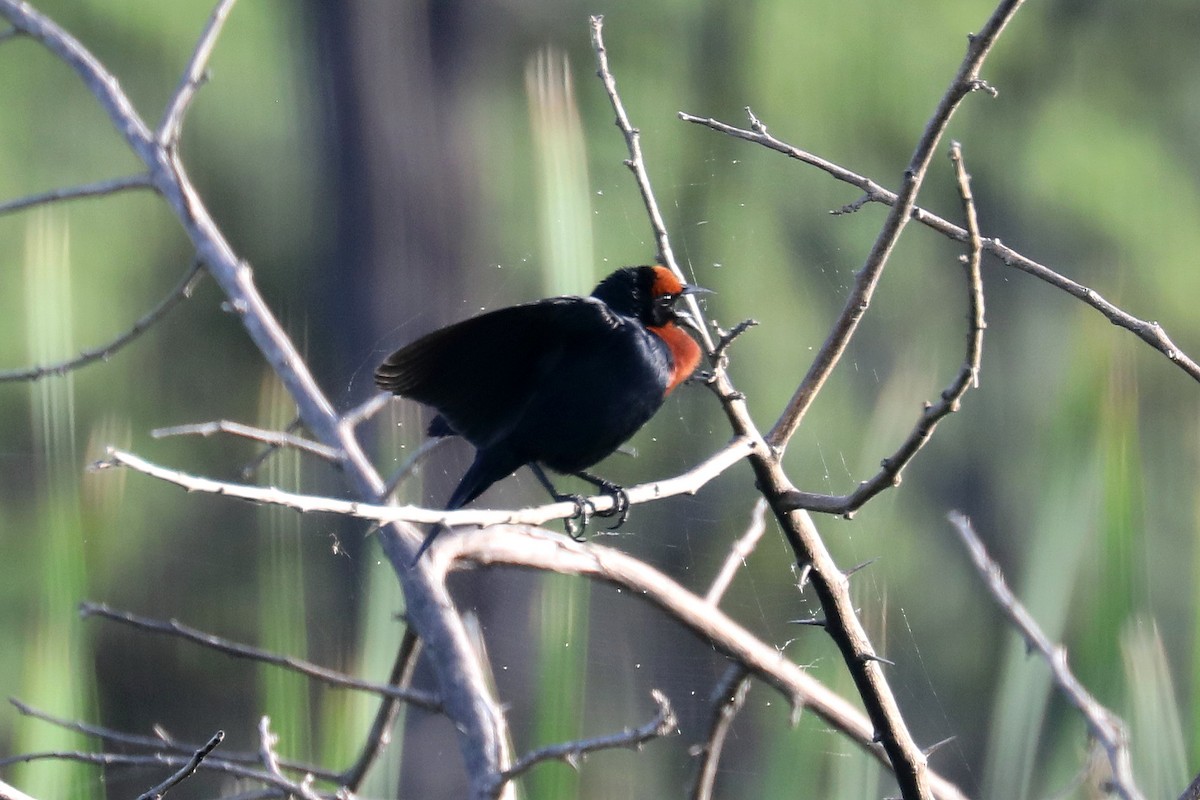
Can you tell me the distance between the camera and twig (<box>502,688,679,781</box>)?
119 cm

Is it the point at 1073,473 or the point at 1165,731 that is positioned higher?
the point at 1073,473

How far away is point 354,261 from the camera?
4715 millimetres

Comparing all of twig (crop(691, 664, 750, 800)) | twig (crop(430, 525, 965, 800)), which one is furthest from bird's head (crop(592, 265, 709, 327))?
twig (crop(691, 664, 750, 800))

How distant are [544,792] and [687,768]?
12.8 ft

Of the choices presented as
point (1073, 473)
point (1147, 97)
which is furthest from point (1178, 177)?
point (1073, 473)

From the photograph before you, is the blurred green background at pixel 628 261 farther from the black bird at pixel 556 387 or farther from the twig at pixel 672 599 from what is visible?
the twig at pixel 672 599

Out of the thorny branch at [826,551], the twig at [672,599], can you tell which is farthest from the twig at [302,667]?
the thorny branch at [826,551]

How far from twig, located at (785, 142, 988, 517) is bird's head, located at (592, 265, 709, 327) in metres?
0.84

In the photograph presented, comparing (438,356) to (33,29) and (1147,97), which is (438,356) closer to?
(33,29)

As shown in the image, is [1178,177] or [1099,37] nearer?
[1178,177]

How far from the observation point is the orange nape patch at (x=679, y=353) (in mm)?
1843

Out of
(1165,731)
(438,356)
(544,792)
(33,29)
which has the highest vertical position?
(33,29)

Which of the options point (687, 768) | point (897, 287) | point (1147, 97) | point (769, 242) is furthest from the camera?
point (1147, 97)

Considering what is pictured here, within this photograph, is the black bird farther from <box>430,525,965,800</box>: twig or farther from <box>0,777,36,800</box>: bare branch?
<box>0,777,36,800</box>: bare branch
